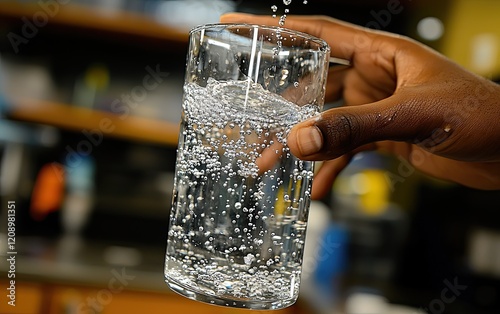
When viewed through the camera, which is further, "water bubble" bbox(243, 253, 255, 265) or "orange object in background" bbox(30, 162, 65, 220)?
"orange object in background" bbox(30, 162, 65, 220)

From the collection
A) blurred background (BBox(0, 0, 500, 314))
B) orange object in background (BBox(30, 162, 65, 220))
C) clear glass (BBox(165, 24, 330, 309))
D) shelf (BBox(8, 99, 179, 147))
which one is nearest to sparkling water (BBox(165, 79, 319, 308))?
clear glass (BBox(165, 24, 330, 309))

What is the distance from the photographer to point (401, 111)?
2.68 ft

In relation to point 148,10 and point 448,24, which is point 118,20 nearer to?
point 148,10

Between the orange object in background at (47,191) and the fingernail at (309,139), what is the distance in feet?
8.76

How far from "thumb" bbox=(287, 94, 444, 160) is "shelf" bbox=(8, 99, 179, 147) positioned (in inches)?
96.0

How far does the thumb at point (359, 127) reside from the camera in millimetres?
738

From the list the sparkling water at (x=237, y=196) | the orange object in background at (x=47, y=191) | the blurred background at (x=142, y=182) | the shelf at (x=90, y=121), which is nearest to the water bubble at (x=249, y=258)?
the sparkling water at (x=237, y=196)

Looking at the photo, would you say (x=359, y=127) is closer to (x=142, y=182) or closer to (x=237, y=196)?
(x=237, y=196)

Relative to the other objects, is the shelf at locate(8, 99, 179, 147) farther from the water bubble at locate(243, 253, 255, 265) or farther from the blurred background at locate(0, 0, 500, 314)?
the water bubble at locate(243, 253, 255, 265)

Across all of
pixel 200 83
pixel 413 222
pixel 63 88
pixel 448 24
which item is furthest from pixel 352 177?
pixel 200 83

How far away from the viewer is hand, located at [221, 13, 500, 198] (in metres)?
0.77

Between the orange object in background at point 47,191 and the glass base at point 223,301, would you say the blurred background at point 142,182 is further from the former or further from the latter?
the glass base at point 223,301

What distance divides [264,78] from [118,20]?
8.53 feet

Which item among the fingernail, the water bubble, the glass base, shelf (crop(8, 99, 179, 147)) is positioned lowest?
the glass base
